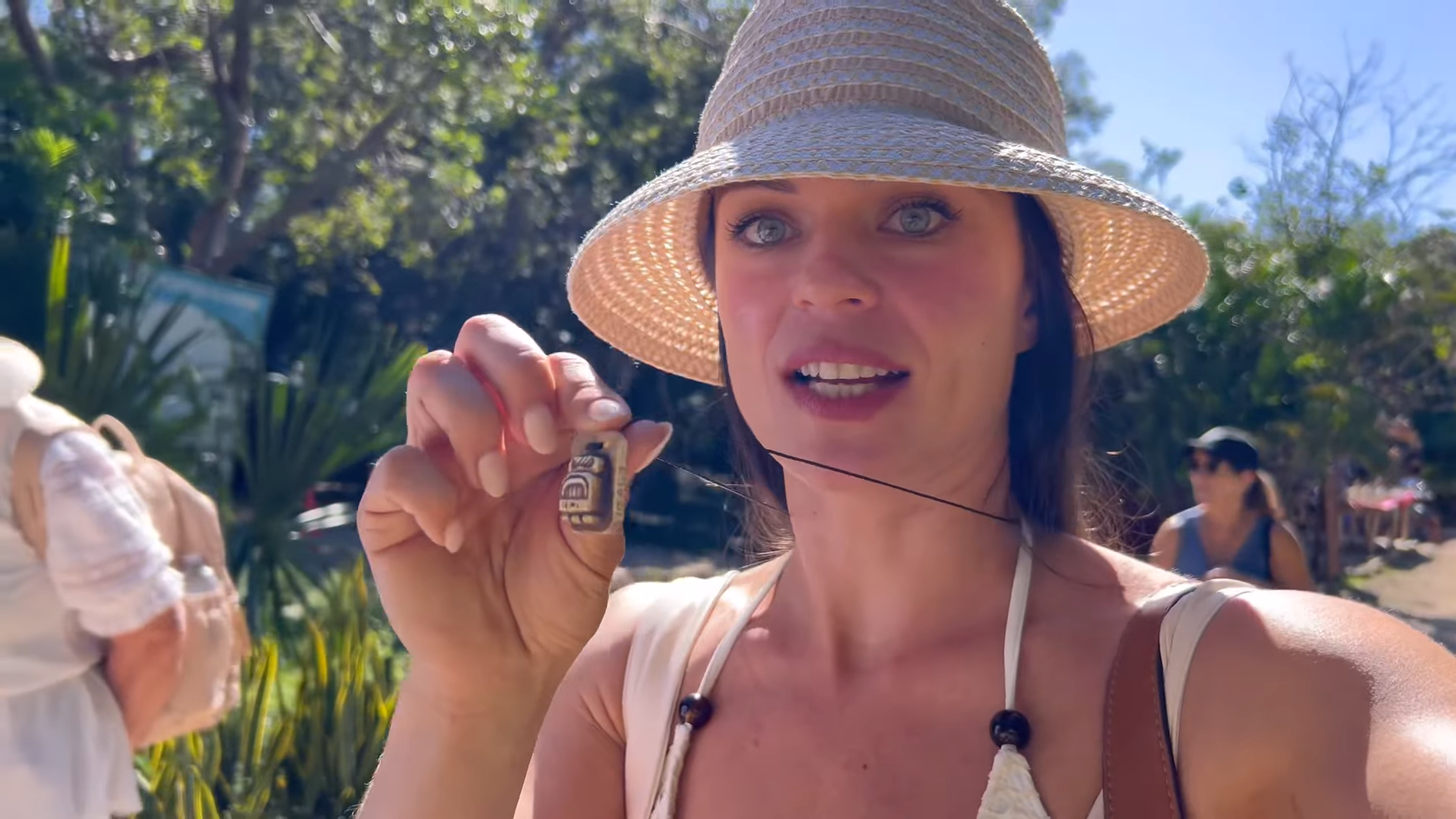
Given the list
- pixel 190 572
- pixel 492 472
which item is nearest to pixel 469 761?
pixel 492 472

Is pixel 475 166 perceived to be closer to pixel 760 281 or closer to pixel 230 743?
pixel 230 743

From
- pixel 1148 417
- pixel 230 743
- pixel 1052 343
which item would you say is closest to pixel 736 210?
pixel 1052 343

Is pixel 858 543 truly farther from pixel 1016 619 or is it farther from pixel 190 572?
pixel 190 572

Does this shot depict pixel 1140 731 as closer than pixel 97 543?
Yes

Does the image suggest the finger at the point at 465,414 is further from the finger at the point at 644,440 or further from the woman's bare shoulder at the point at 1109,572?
the woman's bare shoulder at the point at 1109,572

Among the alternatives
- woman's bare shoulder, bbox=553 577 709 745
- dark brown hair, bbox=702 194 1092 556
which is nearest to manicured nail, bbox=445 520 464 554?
woman's bare shoulder, bbox=553 577 709 745

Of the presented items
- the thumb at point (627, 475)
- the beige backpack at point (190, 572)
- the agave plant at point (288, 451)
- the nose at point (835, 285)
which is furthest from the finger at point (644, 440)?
the agave plant at point (288, 451)
